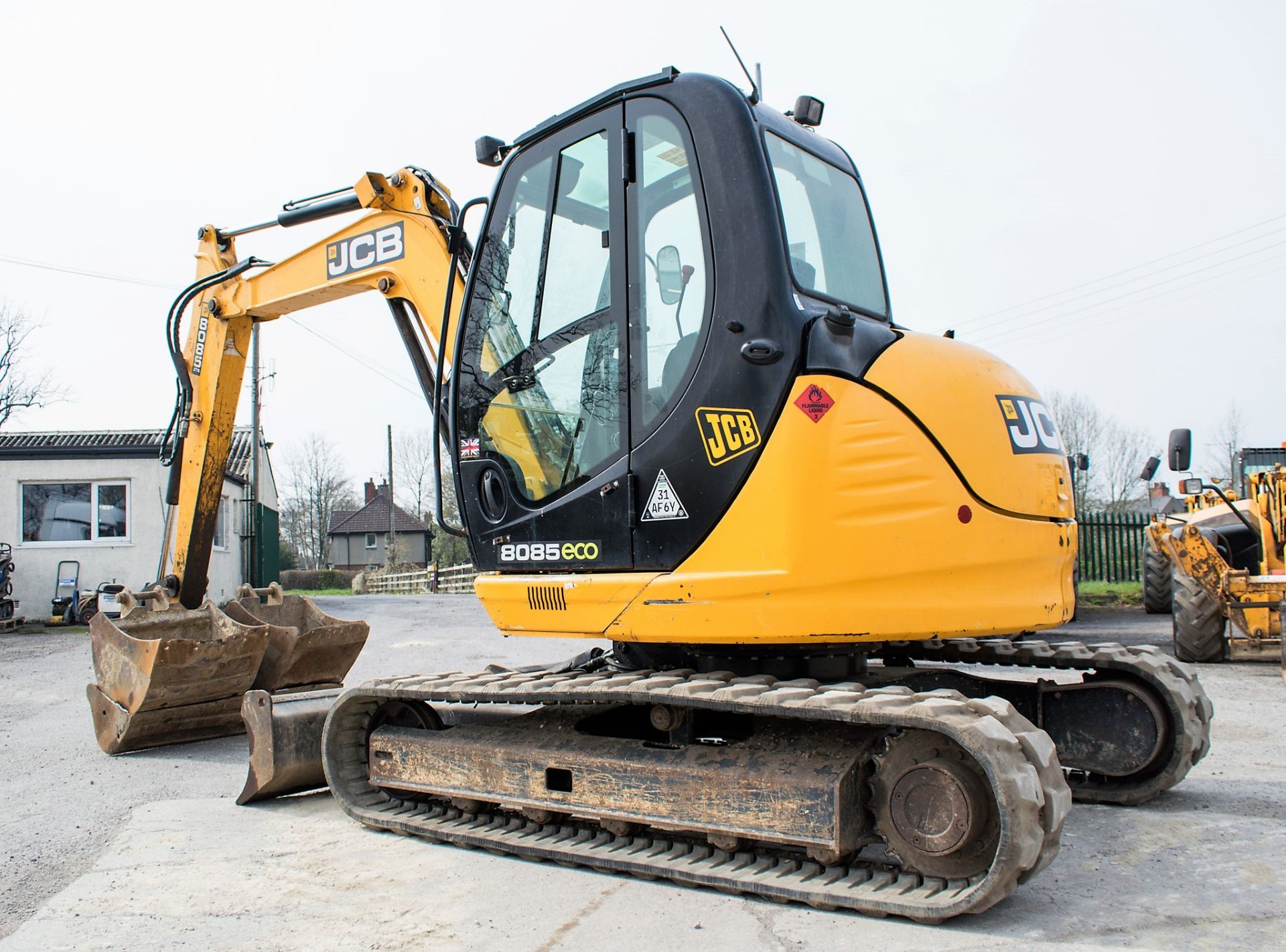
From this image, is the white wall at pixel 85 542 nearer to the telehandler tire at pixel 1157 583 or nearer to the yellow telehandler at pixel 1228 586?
the yellow telehandler at pixel 1228 586

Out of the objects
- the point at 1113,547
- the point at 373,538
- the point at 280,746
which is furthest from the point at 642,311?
the point at 373,538

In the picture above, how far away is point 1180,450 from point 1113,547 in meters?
13.0

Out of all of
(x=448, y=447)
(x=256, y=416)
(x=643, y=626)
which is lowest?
(x=643, y=626)

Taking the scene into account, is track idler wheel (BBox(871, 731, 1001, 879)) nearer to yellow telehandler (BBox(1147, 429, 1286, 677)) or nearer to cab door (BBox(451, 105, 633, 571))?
cab door (BBox(451, 105, 633, 571))

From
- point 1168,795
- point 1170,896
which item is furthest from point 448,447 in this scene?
point 1168,795

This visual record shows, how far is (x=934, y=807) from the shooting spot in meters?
3.41

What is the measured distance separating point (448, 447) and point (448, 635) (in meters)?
9.71

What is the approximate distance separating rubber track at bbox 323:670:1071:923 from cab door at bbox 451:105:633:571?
1.72 feet

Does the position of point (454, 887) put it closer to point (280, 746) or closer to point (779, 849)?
point (779, 849)

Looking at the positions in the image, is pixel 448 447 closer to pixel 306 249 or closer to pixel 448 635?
pixel 306 249

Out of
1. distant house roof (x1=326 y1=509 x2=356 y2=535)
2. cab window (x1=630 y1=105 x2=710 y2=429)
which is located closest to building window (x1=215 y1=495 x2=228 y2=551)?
cab window (x1=630 y1=105 x2=710 y2=429)

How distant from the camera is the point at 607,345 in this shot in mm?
4254

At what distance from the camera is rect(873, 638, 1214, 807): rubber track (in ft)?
15.7

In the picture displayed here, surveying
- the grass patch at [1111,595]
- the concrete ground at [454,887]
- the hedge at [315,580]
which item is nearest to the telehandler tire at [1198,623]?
the concrete ground at [454,887]
